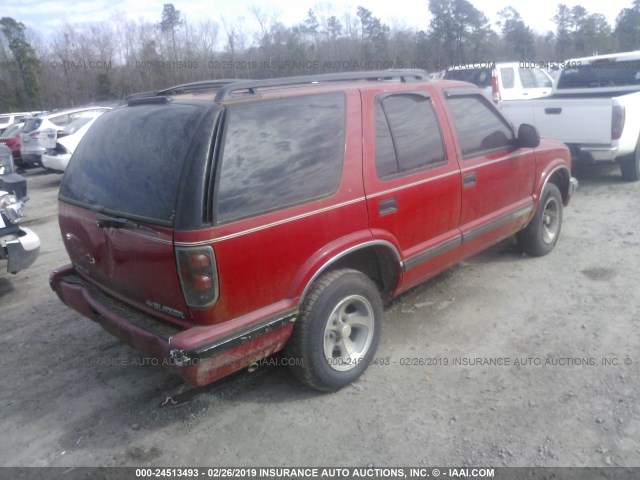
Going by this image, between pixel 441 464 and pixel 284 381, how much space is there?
1.22 metres

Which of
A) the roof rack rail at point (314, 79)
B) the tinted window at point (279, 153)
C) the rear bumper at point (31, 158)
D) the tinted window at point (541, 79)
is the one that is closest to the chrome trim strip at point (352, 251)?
the tinted window at point (279, 153)

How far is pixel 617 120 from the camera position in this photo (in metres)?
7.36

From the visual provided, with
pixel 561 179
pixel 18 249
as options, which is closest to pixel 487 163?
pixel 561 179

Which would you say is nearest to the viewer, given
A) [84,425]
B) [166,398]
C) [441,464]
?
[441,464]

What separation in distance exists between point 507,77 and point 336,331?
11509mm

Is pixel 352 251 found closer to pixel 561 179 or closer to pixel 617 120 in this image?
pixel 561 179

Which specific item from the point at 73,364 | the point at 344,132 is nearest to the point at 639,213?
the point at 344,132

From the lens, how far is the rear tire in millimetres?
8148

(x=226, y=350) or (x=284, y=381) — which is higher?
(x=226, y=350)

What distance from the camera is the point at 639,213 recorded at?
6.76 metres

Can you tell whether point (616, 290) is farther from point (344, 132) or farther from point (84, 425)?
point (84, 425)

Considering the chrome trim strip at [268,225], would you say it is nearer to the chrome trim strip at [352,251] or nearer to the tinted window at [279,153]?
the tinted window at [279,153]

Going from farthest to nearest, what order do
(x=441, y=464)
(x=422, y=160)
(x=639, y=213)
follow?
(x=639, y=213) → (x=422, y=160) → (x=441, y=464)

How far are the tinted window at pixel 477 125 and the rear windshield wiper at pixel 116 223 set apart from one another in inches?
100
